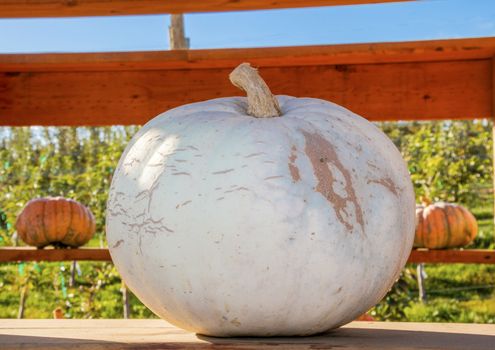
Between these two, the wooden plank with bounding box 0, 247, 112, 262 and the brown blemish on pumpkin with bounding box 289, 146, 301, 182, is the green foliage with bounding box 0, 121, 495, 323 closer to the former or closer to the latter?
the wooden plank with bounding box 0, 247, 112, 262

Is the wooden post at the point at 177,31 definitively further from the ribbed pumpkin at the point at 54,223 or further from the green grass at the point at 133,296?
the ribbed pumpkin at the point at 54,223

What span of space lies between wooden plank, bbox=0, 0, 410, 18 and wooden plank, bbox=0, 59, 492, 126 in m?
0.59

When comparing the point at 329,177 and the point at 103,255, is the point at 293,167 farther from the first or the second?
the point at 103,255

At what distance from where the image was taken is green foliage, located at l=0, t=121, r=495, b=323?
5.61 m

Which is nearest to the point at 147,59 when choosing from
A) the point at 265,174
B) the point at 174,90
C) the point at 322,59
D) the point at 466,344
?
the point at 174,90

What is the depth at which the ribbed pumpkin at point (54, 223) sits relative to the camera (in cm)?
363

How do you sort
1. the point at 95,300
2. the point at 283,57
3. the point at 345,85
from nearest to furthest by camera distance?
the point at 283,57 < the point at 345,85 < the point at 95,300

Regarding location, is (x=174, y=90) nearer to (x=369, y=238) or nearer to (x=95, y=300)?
(x=369, y=238)

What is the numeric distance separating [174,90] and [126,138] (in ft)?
11.9

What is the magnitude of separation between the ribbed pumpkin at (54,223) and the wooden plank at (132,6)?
5.66 ft

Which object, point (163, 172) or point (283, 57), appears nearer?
point (163, 172)

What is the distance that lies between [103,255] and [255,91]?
1.95 meters

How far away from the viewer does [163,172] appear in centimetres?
111

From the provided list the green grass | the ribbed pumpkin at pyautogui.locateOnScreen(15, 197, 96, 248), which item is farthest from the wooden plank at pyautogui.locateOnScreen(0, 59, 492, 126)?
the green grass
